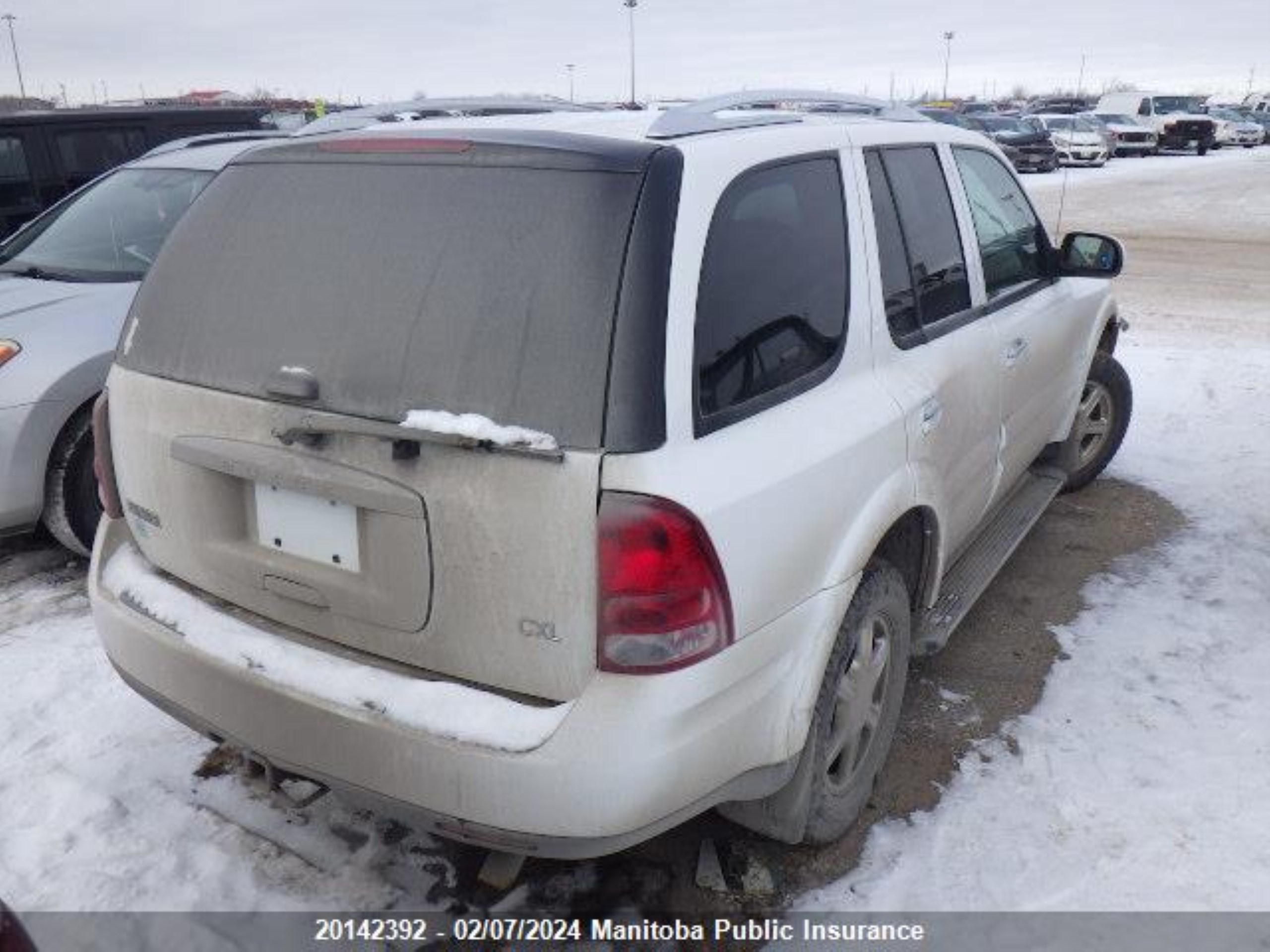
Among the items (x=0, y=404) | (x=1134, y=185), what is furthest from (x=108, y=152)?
(x=1134, y=185)

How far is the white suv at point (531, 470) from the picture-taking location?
1.91 meters

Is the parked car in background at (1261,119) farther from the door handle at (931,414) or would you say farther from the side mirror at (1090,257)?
the door handle at (931,414)

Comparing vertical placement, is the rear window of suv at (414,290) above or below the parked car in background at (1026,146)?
above

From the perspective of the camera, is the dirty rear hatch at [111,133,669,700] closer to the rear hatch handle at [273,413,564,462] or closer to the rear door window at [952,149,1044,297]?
the rear hatch handle at [273,413,564,462]

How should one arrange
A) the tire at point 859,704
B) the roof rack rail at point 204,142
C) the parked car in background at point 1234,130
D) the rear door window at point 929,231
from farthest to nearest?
the parked car in background at point 1234,130
the roof rack rail at point 204,142
the rear door window at point 929,231
the tire at point 859,704

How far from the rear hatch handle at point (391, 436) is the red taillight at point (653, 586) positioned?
18 centimetres

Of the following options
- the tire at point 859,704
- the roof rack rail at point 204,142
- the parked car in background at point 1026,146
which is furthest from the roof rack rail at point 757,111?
the parked car in background at point 1026,146

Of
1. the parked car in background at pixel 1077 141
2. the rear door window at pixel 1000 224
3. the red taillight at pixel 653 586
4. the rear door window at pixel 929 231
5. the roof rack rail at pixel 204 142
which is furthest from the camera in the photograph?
the parked car in background at pixel 1077 141

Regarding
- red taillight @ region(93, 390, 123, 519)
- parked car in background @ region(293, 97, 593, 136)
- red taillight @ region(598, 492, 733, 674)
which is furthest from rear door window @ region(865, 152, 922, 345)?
red taillight @ region(93, 390, 123, 519)

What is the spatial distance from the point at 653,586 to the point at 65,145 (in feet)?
24.2

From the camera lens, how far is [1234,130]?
4119 centimetres

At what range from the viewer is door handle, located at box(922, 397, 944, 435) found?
110 inches

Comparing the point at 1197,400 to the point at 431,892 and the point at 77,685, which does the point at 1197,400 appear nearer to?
the point at 431,892

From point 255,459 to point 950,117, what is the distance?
2834 centimetres
